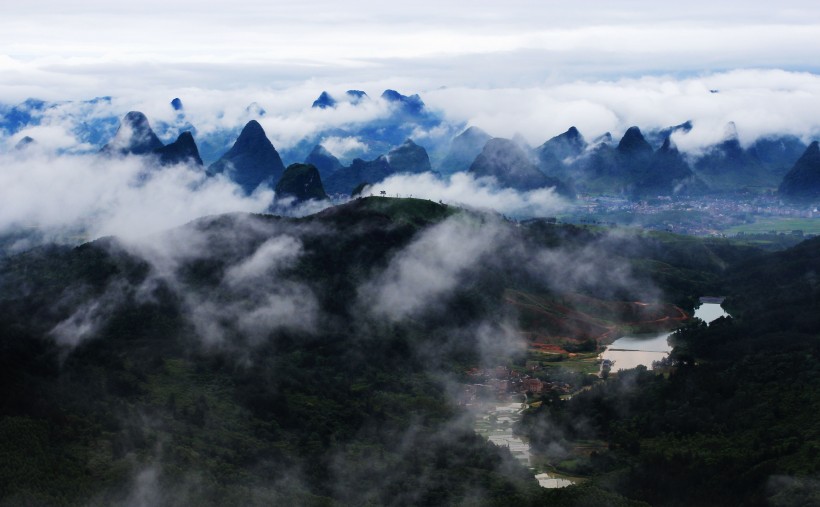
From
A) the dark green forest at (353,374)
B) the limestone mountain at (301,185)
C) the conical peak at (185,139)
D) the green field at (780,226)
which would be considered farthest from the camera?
the conical peak at (185,139)

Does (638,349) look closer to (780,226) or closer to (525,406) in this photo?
(525,406)

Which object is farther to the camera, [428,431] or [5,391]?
[428,431]

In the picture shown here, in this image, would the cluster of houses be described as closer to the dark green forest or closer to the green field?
the dark green forest

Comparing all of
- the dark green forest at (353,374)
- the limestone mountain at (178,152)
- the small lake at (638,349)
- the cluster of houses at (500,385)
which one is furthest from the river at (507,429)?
the limestone mountain at (178,152)

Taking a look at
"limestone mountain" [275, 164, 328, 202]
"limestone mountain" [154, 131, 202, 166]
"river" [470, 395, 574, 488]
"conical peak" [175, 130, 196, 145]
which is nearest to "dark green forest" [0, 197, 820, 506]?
"river" [470, 395, 574, 488]

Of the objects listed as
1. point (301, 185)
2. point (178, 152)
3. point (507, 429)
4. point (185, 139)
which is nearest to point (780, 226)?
point (301, 185)

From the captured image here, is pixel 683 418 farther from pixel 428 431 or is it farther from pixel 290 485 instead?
pixel 290 485

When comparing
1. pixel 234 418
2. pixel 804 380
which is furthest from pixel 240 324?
pixel 804 380

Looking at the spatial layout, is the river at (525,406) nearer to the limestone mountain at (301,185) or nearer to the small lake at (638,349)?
the small lake at (638,349)

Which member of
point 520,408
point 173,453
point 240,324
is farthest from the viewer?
point 240,324
